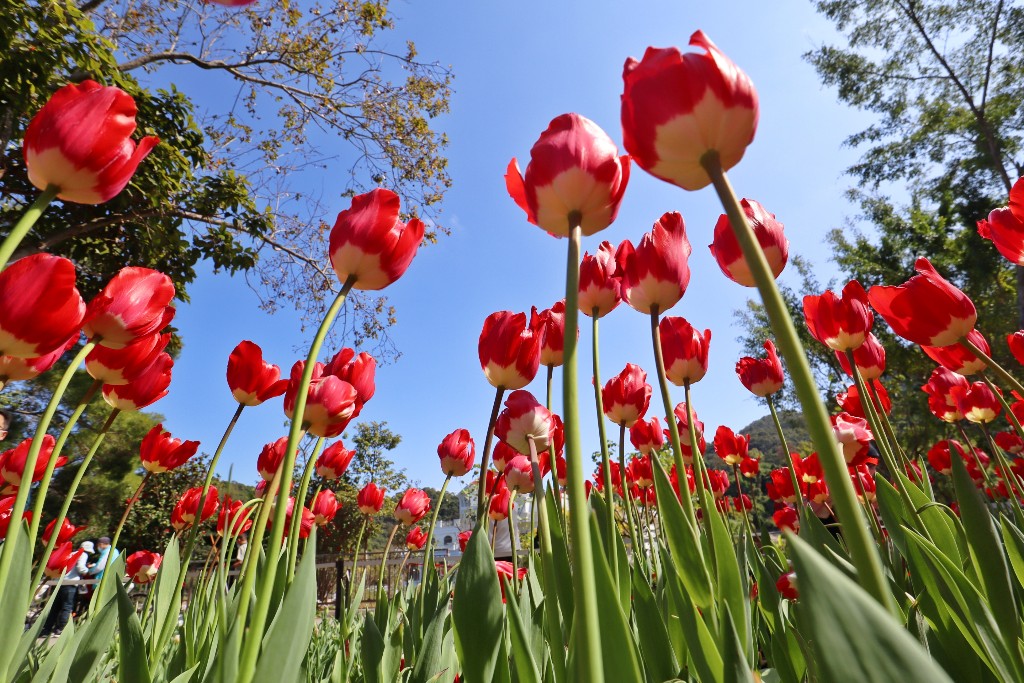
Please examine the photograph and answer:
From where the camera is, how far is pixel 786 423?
20.1 meters

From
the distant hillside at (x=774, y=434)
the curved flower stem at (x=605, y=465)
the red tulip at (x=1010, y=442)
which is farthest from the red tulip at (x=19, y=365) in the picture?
the distant hillside at (x=774, y=434)

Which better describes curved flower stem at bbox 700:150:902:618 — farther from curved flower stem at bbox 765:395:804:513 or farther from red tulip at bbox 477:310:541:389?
curved flower stem at bbox 765:395:804:513

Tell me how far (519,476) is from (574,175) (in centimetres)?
96

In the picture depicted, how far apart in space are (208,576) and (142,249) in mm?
5556

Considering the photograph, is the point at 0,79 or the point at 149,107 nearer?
the point at 0,79

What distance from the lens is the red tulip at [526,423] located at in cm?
92

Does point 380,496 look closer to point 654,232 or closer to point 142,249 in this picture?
point 654,232

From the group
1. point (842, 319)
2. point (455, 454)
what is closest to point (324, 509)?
point (455, 454)

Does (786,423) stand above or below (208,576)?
above

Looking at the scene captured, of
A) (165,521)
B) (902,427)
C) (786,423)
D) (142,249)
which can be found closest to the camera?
(142,249)

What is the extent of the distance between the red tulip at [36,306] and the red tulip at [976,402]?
8.22ft

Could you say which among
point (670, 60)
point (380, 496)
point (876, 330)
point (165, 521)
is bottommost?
point (670, 60)

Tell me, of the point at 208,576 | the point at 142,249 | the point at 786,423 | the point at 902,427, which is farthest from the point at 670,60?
the point at 786,423

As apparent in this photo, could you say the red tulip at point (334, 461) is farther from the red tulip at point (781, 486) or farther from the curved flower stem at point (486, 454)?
the red tulip at point (781, 486)
